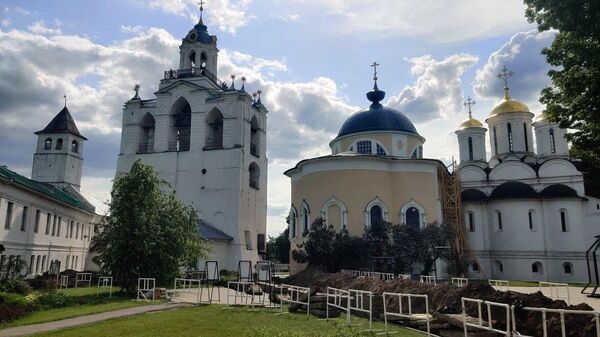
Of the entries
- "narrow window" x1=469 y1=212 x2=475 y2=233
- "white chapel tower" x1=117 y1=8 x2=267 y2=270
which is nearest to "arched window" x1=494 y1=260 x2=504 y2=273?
"narrow window" x1=469 y1=212 x2=475 y2=233

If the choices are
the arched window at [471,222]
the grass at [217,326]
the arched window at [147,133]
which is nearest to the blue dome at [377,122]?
the arched window at [471,222]

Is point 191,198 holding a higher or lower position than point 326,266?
higher

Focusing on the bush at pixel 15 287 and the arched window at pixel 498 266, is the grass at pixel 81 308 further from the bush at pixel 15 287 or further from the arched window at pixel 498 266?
the arched window at pixel 498 266

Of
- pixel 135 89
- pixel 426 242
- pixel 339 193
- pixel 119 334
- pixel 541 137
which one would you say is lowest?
pixel 119 334

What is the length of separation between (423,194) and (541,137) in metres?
18.2

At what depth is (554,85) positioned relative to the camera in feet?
47.6

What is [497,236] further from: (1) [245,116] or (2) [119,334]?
(2) [119,334]

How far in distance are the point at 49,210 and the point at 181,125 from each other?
14491 mm

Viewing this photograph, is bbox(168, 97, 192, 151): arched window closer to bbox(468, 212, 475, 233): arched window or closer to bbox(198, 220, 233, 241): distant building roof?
bbox(198, 220, 233, 241): distant building roof

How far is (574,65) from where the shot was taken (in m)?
13.3

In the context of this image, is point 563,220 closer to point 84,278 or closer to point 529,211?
point 529,211

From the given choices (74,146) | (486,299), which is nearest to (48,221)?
(74,146)

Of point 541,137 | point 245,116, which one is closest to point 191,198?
point 245,116

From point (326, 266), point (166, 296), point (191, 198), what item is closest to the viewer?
point (166, 296)
